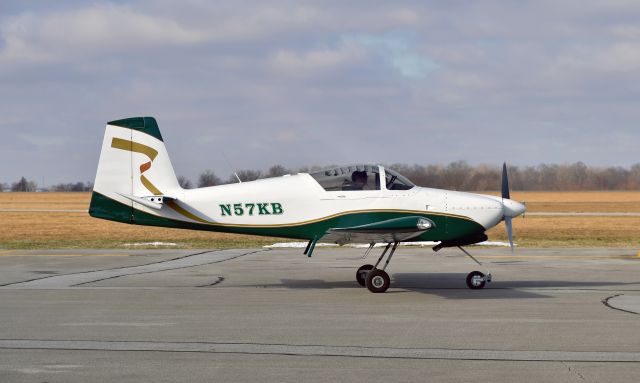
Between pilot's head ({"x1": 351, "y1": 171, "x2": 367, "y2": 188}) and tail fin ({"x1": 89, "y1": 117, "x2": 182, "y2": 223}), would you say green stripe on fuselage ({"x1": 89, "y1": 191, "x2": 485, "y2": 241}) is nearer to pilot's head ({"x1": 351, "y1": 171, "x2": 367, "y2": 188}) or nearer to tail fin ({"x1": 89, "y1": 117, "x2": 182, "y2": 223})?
tail fin ({"x1": 89, "y1": 117, "x2": 182, "y2": 223})

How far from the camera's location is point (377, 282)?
610 inches

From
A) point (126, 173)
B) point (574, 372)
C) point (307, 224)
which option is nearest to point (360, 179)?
point (307, 224)

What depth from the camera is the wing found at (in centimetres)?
1480

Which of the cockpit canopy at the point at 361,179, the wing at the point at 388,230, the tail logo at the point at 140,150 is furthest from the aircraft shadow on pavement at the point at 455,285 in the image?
the tail logo at the point at 140,150

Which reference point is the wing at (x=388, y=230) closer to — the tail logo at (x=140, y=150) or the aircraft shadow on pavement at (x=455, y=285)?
the aircraft shadow on pavement at (x=455, y=285)

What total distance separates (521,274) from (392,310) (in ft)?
23.6

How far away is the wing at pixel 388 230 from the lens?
48.6ft

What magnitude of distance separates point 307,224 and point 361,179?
139 centimetres

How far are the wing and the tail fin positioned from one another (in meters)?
3.70

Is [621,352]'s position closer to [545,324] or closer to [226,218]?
[545,324]

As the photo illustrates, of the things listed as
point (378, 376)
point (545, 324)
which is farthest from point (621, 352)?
point (378, 376)

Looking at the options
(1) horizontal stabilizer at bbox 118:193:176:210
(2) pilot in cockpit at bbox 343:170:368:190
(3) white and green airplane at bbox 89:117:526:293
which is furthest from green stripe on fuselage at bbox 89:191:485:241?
(2) pilot in cockpit at bbox 343:170:368:190

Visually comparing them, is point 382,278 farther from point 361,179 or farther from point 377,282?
point 361,179

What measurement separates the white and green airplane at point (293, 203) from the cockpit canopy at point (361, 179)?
20 mm
